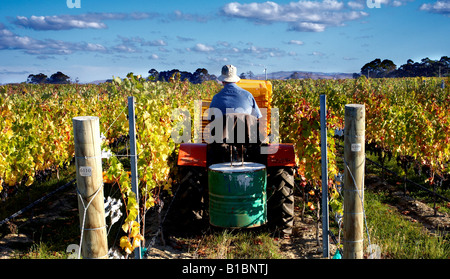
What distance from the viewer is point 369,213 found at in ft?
18.3

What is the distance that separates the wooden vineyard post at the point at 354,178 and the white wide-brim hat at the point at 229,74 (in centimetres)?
214

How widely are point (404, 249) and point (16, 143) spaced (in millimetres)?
5416

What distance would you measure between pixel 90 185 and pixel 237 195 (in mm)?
1880

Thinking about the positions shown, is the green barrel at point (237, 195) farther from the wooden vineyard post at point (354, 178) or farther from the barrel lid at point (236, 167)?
the wooden vineyard post at point (354, 178)

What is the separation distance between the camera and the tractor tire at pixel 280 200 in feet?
15.0

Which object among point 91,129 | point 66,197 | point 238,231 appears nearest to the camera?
point 91,129

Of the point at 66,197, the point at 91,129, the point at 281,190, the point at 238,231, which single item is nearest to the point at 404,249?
the point at 281,190

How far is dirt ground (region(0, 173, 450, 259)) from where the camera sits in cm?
439

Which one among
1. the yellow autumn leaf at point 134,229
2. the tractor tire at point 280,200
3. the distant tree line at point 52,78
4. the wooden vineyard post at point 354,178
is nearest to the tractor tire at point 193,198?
the tractor tire at point 280,200

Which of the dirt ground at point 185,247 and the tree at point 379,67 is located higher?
the tree at point 379,67

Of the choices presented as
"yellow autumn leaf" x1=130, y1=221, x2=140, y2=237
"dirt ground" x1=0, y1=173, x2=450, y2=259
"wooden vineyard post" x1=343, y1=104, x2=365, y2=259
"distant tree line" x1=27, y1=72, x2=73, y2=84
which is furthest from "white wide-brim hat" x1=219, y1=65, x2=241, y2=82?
"distant tree line" x1=27, y1=72, x2=73, y2=84

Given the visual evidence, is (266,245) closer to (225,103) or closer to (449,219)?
(225,103)
